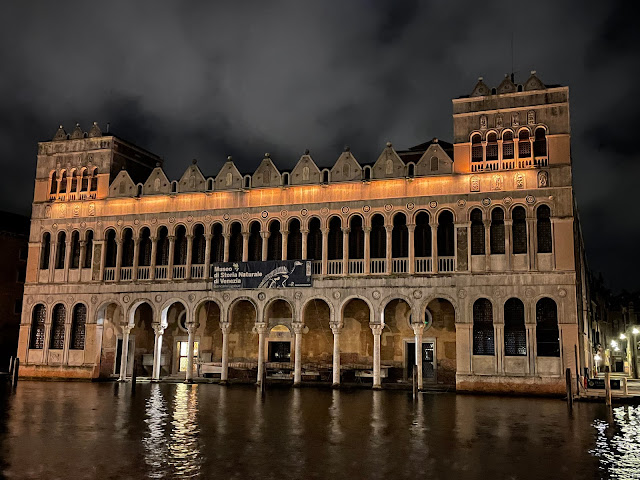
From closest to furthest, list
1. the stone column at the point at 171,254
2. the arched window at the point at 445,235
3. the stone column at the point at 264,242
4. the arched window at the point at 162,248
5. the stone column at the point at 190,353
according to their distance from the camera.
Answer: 1. the arched window at the point at 445,235
2. the stone column at the point at 264,242
3. the stone column at the point at 190,353
4. the stone column at the point at 171,254
5. the arched window at the point at 162,248

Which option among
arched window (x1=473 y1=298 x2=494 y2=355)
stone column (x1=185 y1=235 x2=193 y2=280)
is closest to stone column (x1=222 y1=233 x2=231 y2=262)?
stone column (x1=185 y1=235 x2=193 y2=280)

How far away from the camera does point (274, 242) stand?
1399 inches

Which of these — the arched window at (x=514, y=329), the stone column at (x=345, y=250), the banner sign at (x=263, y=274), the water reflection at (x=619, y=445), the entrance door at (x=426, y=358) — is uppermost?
the stone column at (x=345, y=250)

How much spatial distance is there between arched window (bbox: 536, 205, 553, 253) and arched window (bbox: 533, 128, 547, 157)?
8.91 feet

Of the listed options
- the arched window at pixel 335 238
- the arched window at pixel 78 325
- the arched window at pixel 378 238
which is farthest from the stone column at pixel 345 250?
the arched window at pixel 78 325

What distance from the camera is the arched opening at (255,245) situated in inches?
1406

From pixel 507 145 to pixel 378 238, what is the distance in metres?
8.26

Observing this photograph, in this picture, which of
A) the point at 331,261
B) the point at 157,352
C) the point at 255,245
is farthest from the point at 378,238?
the point at 157,352

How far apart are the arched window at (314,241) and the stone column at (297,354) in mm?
3871

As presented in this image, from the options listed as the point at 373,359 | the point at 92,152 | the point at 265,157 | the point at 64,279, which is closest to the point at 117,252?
the point at 64,279

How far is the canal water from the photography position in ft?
37.0

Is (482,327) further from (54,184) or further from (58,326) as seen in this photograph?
(54,184)

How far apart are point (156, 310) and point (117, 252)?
4.50 metres

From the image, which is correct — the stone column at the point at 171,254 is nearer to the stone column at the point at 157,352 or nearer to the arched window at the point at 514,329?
the stone column at the point at 157,352
